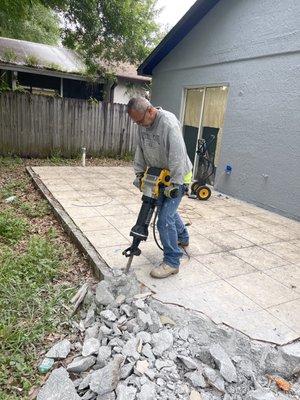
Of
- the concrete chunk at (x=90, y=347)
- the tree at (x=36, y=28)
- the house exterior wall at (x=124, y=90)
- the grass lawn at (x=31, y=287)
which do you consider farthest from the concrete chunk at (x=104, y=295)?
the tree at (x=36, y=28)

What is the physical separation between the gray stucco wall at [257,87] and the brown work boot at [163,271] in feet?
10.9

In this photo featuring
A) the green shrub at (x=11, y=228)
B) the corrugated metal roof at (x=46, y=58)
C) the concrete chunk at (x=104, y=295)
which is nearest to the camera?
the concrete chunk at (x=104, y=295)

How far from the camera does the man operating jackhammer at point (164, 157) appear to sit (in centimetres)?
293

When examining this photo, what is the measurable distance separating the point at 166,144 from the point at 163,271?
126 centimetres

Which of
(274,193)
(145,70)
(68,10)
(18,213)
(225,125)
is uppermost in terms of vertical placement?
(68,10)

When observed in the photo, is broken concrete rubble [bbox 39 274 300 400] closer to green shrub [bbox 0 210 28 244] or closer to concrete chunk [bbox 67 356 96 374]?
concrete chunk [bbox 67 356 96 374]

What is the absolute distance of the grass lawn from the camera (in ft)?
7.31

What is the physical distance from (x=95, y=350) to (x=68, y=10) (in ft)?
38.0

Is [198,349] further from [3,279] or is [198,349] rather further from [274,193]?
[274,193]

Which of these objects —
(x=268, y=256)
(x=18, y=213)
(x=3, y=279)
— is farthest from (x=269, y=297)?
(x=18, y=213)

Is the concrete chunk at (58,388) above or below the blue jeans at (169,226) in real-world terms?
below

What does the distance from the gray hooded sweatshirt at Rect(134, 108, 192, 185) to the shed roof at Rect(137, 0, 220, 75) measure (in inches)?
215

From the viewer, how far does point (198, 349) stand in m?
2.38

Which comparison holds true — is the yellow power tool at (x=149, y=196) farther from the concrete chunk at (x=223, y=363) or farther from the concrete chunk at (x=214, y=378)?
the concrete chunk at (x=214, y=378)
